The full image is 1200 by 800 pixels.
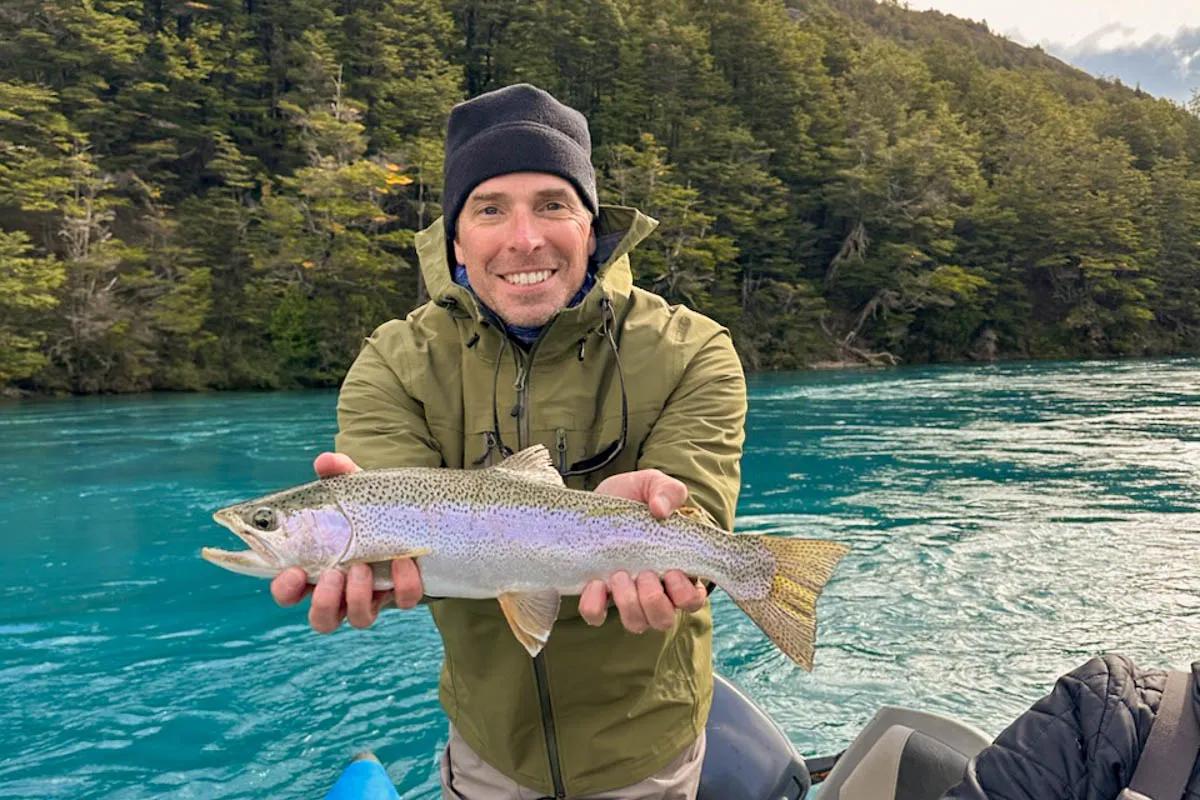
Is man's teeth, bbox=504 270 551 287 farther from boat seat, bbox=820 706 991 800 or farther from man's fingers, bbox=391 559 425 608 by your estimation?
boat seat, bbox=820 706 991 800

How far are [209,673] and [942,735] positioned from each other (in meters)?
5.53

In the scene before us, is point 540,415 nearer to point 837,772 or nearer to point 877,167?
point 837,772

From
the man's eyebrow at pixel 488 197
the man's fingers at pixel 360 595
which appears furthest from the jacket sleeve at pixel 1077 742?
the man's eyebrow at pixel 488 197

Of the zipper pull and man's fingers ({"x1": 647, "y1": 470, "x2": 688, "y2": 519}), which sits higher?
the zipper pull

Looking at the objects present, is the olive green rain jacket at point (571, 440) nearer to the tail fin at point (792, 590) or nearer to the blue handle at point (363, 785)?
the tail fin at point (792, 590)

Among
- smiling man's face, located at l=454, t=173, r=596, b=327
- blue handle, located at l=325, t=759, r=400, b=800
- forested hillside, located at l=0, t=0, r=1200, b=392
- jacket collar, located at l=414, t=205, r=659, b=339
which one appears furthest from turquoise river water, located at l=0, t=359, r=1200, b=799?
forested hillside, located at l=0, t=0, r=1200, b=392

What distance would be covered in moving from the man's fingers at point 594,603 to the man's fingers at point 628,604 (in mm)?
30

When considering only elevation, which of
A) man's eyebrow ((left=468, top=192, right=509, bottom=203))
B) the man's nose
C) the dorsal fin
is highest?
man's eyebrow ((left=468, top=192, right=509, bottom=203))

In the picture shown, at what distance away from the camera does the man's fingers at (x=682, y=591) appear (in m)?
2.45

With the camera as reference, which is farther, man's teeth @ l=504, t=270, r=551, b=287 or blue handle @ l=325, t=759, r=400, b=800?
blue handle @ l=325, t=759, r=400, b=800

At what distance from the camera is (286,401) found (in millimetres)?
26906

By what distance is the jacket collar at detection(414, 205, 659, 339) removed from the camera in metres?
2.68

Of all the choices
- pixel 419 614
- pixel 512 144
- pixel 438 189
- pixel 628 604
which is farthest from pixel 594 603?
pixel 438 189

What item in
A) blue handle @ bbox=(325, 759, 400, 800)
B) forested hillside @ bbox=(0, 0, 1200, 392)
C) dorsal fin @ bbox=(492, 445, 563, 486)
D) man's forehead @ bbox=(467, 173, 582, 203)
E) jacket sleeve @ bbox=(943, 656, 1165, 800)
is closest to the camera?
jacket sleeve @ bbox=(943, 656, 1165, 800)
